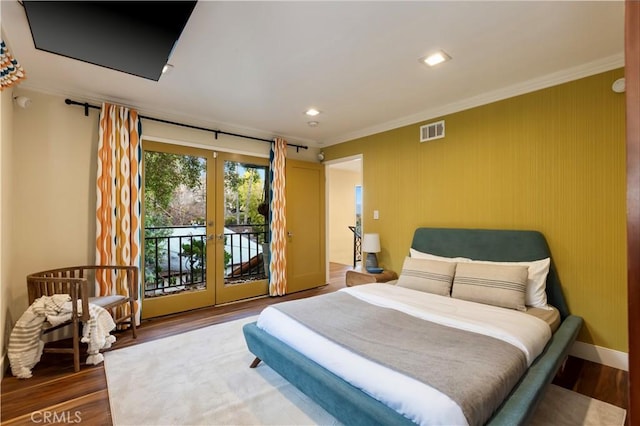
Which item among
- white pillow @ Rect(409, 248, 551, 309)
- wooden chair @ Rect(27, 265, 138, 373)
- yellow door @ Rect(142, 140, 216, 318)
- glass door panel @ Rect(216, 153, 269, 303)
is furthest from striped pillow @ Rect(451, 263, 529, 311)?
wooden chair @ Rect(27, 265, 138, 373)

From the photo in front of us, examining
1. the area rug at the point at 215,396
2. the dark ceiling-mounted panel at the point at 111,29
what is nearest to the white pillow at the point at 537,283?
the area rug at the point at 215,396

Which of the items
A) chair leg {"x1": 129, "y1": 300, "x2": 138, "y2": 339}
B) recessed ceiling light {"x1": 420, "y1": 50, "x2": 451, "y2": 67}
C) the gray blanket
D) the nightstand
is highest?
recessed ceiling light {"x1": 420, "y1": 50, "x2": 451, "y2": 67}

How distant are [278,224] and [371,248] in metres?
1.52

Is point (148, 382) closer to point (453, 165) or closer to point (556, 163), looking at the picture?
point (453, 165)

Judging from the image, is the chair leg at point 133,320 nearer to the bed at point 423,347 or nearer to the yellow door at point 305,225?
the bed at point 423,347

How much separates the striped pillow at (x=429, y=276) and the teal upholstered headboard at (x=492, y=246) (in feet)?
1.19

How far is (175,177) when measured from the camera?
3873 mm

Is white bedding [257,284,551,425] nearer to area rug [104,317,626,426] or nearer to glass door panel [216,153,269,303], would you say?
area rug [104,317,626,426]

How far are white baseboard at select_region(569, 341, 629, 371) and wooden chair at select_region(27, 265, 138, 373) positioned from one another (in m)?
4.31

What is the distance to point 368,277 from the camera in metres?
3.88

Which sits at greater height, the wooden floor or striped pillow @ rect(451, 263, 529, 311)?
striped pillow @ rect(451, 263, 529, 311)

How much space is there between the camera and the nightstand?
3842 millimetres

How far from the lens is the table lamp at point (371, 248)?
409cm

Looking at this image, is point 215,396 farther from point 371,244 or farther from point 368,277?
point 371,244
